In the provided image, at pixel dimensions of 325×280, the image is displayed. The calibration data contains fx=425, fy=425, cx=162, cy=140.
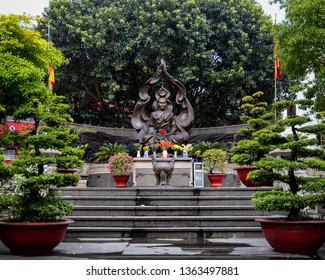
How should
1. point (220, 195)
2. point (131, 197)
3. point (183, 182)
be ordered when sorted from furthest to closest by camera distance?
point (183, 182) < point (220, 195) < point (131, 197)

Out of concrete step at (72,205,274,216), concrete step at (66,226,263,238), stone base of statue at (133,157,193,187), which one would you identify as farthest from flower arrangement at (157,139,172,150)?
concrete step at (66,226,263,238)

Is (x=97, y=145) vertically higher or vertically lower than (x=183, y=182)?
higher

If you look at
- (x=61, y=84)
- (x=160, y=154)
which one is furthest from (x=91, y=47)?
(x=160, y=154)

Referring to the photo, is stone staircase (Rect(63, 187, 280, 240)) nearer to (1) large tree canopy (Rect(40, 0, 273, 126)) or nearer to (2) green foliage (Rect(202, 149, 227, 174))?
(2) green foliage (Rect(202, 149, 227, 174))

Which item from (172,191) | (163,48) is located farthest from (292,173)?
(163,48)

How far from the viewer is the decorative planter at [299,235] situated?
6.65 metres

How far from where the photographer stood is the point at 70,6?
24891mm

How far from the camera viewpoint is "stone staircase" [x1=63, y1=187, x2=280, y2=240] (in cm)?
900

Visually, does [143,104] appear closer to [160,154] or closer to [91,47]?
[160,154]

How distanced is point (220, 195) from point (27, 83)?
613 centimetres

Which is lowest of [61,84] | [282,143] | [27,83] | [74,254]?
[74,254]

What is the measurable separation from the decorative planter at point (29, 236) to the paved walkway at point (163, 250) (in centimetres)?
17

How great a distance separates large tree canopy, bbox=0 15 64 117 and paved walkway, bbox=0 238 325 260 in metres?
4.59

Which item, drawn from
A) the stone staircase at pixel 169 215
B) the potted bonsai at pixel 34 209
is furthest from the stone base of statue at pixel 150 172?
the potted bonsai at pixel 34 209
